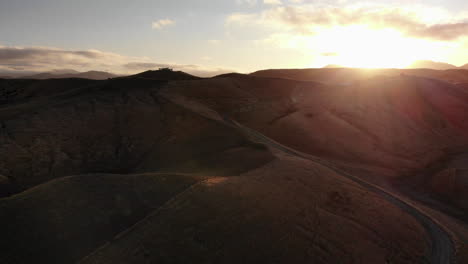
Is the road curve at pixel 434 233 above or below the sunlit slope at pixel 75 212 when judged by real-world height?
below

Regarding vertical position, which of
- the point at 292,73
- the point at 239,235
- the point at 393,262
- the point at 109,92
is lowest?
the point at 393,262

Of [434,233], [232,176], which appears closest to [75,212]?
[232,176]

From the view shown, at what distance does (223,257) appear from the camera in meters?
8.26

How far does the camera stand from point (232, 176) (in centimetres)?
1305

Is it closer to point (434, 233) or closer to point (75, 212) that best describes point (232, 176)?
point (75, 212)

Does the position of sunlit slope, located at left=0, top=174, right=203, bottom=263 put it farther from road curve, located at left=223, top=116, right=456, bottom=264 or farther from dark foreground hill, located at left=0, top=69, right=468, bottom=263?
road curve, located at left=223, top=116, right=456, bottom=264

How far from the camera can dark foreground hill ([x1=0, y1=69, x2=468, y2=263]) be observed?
880 centimetres

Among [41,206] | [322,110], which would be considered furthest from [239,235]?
[322,110]

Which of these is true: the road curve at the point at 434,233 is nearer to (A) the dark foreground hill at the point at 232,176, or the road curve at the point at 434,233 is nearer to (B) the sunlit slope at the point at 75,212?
(A) the dark foreground hill at the point at 232,176

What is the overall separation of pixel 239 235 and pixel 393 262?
220 inches

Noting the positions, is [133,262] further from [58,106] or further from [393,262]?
[58,106]

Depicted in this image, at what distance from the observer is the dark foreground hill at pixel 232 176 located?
8805mm

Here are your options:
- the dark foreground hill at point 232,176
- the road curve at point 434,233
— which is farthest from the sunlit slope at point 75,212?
the road curve at point 434,233

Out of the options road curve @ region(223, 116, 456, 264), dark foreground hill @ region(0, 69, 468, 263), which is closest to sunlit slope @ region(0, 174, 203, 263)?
dark foreground hill @ region(0, 69, 468, 263)
